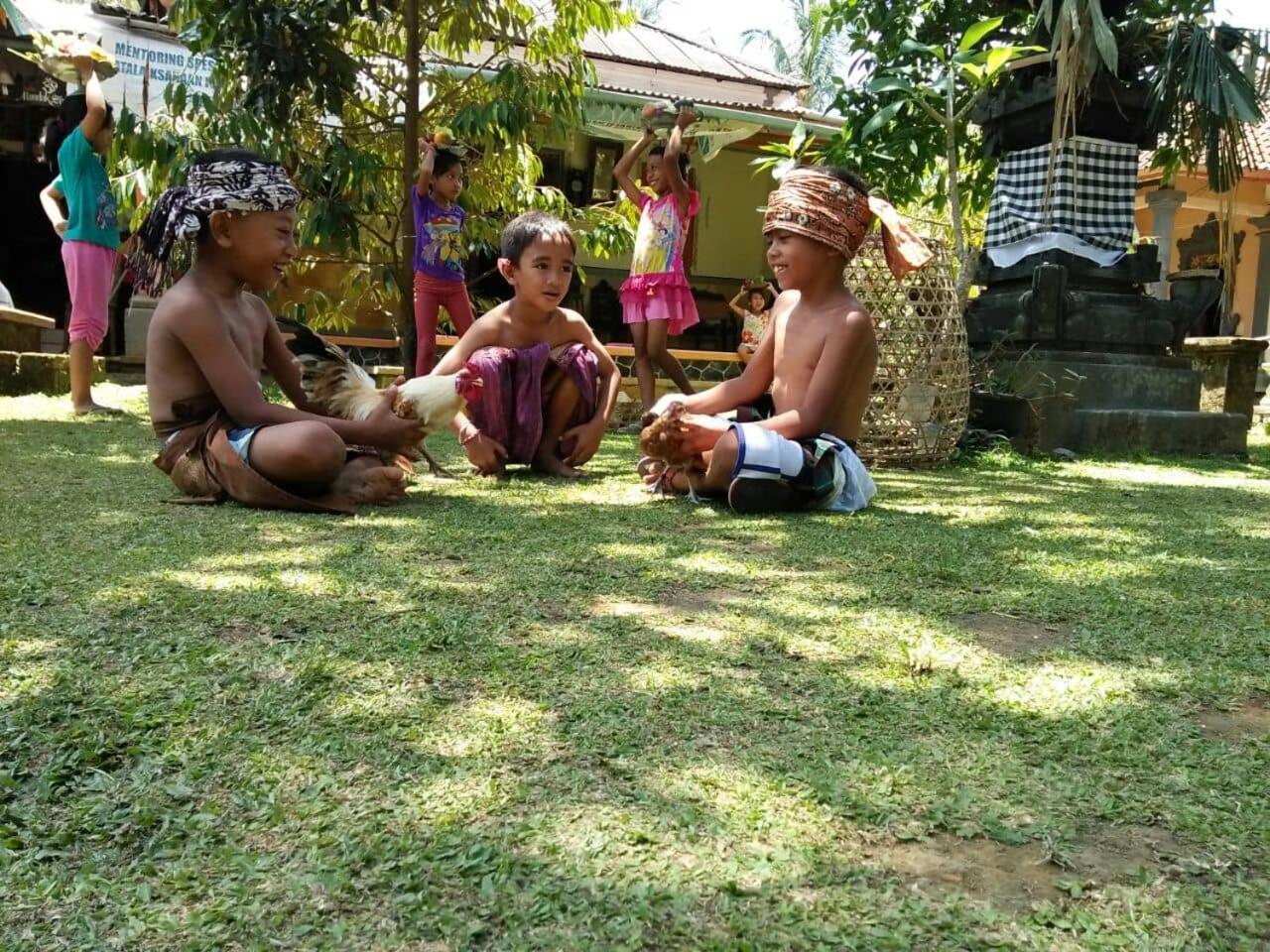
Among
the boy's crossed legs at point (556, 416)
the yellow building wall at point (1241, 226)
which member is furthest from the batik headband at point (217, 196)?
the yellow building wall at point (1241, 226)

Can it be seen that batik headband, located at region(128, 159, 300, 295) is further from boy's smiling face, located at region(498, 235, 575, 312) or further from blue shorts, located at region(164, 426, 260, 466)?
boy's smiling face, located at region(498, 235, 575, 312)

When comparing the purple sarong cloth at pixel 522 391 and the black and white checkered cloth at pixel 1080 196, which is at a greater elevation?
the black and white checkered cloth at pixel 1080 196

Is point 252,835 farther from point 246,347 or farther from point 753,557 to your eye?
point 246,347

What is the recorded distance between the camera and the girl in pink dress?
5.74m

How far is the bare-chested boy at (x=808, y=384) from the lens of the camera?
332 centimetres

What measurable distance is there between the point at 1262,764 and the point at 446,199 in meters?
5.18

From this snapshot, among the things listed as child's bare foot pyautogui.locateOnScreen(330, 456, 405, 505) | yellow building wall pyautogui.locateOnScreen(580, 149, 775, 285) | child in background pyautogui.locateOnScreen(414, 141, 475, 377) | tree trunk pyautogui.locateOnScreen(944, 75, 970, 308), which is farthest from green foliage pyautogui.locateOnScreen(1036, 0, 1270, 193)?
yellow building wall pyautogui.locateOnScreen(580, 149, 775, 285)

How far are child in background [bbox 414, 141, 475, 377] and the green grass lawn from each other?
3.08 m

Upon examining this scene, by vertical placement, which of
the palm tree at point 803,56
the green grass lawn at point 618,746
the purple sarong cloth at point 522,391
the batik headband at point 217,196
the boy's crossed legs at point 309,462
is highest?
the palm tree at point 803,56

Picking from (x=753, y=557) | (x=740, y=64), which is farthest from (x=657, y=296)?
(x=740, y=64)

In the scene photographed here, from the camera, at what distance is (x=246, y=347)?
10.5ft

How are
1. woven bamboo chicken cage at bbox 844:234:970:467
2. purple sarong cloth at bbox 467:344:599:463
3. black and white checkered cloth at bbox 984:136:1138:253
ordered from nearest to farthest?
1. purple sarong cloth at bbox 467:344:599:463
2. woven bamboo chicken cage at bbox 844:234:970:467
3. black and white checkered cloth at bbox 984:136:1138:253

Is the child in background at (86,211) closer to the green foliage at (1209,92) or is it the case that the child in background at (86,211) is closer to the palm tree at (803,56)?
the green foliage at (1209,92)

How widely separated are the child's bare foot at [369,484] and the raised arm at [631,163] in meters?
3.01
